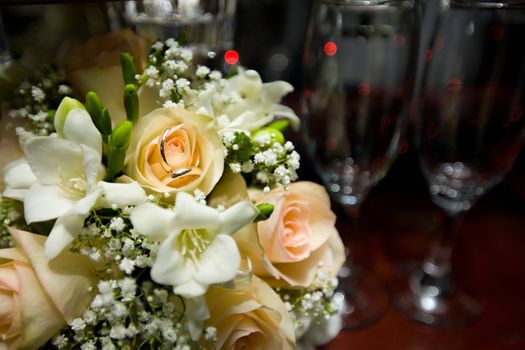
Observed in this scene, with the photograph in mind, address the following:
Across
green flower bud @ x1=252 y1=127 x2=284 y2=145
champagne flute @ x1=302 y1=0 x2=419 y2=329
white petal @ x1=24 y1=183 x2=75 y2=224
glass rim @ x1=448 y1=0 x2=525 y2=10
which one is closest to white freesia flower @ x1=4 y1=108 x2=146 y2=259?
white petal @ x1=24 y1=183 x2=75 y2=224

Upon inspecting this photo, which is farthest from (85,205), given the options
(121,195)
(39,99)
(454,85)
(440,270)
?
(440,270)

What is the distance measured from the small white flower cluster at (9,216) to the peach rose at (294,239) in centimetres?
16

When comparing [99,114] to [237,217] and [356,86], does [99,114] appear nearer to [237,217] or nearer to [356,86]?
[237,217]

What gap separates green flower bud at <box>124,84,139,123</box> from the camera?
328mm

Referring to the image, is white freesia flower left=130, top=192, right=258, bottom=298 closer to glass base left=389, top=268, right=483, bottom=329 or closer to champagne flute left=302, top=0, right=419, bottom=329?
champagne flute left=302, top=0, right=419, bottom=329

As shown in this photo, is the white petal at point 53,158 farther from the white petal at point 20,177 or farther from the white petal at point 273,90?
the white petal at point 273,90

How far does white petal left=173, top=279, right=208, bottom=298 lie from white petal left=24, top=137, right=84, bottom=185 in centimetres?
10

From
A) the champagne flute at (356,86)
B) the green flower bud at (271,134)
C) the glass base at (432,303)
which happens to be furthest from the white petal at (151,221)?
the glass base at (432,303)

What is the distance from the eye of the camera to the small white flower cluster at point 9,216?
0.35 m

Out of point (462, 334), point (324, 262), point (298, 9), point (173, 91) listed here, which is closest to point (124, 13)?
point (173, 91)

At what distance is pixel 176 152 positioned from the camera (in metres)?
0.32

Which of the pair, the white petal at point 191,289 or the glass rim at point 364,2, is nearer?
the white petal at point 191,289

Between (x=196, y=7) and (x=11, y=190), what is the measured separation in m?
0.26

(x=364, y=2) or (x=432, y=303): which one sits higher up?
(x=364, y=2)
